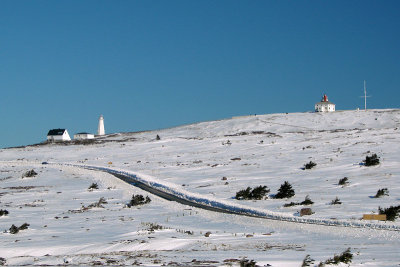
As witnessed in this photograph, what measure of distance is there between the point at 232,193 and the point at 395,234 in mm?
15398

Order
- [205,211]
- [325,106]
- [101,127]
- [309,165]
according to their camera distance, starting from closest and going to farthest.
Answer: [205,211] < [309,165] < [325,106] < [101,127]

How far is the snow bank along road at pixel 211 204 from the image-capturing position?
1989cm

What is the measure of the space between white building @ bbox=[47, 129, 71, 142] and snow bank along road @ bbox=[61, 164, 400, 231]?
64273 millimetres

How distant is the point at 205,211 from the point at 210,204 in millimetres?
2564

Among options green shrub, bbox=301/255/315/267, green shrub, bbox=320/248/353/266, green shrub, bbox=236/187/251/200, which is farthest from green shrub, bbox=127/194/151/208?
green shrub, bbox=320/248/353/266

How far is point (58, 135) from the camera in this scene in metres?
108

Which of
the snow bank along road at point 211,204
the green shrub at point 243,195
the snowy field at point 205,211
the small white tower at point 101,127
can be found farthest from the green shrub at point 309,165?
the small white tower at point 101,127

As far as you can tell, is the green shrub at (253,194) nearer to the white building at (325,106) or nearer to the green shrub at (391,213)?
the green shrub at (391,213)

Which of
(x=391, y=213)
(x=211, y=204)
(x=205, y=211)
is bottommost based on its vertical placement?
(x=391, y=213)

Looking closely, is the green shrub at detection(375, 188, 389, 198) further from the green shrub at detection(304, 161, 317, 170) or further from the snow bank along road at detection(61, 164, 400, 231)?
the green shrub at detection(304, 161, 317, 170)

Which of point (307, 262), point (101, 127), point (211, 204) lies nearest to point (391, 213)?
point (307, 262)

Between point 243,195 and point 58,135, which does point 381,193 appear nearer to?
point 243,195

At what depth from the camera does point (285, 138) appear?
6988 centimetres

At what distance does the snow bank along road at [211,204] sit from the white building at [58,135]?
63586mm
